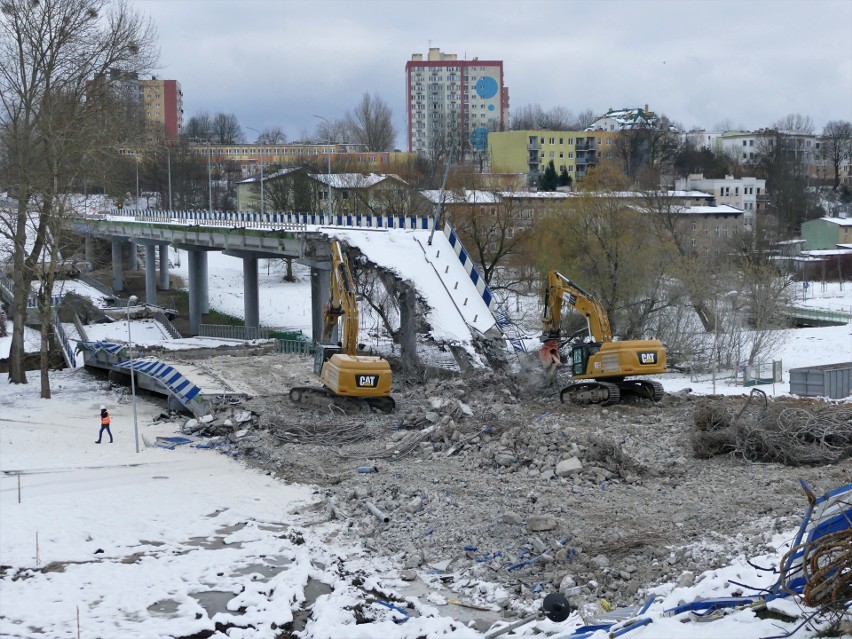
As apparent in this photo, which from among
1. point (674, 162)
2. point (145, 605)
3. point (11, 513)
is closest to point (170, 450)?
point (11, 513)

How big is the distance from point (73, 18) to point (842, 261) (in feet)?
216

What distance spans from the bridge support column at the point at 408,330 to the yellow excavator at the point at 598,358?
15.2 ft

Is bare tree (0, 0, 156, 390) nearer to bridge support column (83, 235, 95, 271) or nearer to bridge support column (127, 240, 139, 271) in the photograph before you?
bridge support column (83, 235, 95, 271)

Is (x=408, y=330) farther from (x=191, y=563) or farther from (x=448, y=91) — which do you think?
(x=448, y=91)

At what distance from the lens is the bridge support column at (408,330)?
2984cm

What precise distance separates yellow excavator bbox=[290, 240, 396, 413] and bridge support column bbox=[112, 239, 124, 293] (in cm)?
4926

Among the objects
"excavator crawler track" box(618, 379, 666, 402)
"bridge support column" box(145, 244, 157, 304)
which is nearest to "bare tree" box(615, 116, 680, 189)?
"bridge support column" box(145, 244, 157, 304)

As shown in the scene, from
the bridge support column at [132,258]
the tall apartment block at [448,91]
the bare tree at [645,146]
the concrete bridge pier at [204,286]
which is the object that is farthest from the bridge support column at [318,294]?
the tall apartment block at [448,91]

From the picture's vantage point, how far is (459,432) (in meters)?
22.0

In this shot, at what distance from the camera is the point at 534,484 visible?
58.9 feet

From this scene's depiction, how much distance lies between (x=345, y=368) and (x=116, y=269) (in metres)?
53.0

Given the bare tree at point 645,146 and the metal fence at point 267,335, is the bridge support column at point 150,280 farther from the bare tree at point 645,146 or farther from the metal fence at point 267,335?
the bare tree at point 645,146

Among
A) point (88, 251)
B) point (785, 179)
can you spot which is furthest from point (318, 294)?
point (785, 179)

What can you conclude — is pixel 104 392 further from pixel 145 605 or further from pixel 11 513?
pixel 145 605
